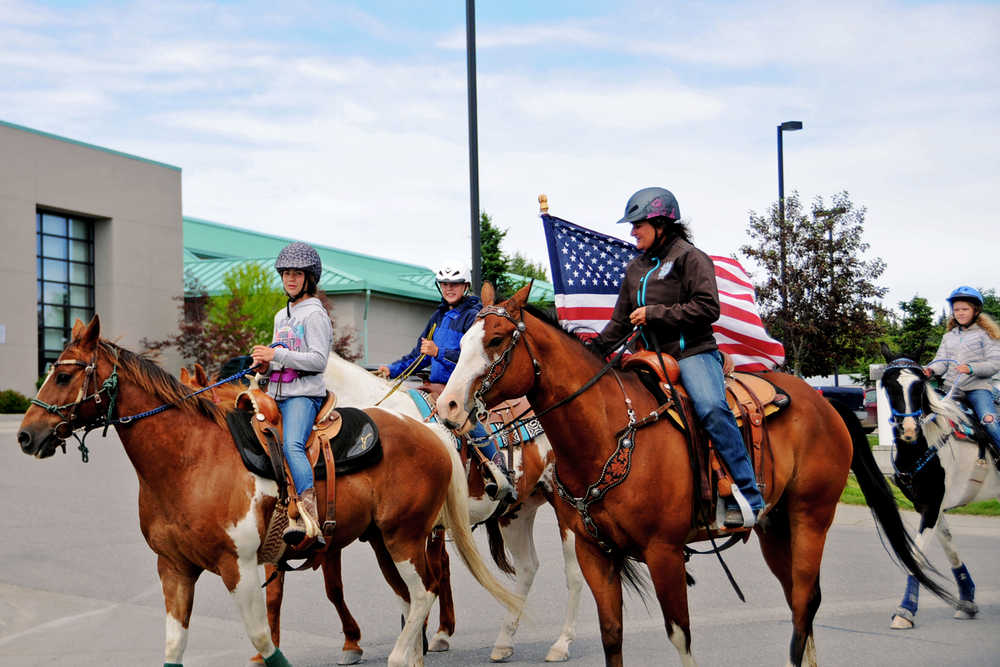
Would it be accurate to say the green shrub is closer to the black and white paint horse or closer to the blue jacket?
the blue jacket

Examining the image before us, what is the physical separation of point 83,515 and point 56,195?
105ft

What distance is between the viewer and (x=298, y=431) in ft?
20.6

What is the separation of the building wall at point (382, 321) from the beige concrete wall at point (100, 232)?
8.04 m

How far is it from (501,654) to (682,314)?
124 inches

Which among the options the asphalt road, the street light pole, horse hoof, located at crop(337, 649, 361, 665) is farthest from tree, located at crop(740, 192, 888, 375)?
horse hoof, located at crop(337, 649, 361, 665)

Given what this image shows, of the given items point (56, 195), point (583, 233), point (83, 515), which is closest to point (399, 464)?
point (583, 233)

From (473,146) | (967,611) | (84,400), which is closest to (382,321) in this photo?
(473,146)

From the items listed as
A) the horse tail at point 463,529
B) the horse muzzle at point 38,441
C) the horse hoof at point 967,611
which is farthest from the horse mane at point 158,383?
the horse hoof at point 967,611

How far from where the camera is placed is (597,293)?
857 centimetres

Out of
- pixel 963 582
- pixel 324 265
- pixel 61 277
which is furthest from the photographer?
pixel 324 265

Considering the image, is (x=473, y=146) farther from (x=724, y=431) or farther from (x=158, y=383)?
(x=724, y=431)

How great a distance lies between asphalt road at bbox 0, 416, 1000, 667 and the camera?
24.5 feet

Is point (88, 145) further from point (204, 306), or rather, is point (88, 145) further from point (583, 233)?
point (583, 233)

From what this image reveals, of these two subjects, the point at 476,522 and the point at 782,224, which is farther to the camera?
the point at 782,224
